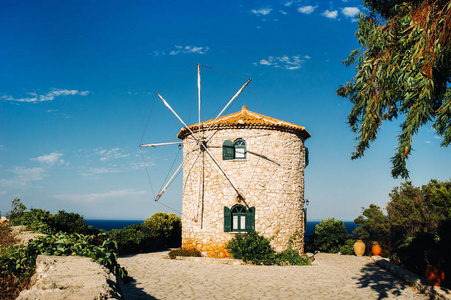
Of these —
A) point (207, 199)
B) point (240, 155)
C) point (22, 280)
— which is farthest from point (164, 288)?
point (240, 155)

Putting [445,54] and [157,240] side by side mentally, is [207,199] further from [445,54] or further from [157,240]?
[445,54]

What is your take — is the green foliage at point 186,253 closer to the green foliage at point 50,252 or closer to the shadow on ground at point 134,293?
the shadow on ground at point 134,293

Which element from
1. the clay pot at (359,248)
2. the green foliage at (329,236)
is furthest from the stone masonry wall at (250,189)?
the green foliage at (329,236)

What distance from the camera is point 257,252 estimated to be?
1418 centimetres

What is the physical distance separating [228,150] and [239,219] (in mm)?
3331

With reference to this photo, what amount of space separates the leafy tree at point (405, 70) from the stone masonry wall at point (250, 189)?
5.56 meters

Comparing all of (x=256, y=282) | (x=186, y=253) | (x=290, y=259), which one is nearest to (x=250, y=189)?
(x=290, y=259)

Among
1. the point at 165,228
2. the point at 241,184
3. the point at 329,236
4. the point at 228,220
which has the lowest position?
the point at 329,236

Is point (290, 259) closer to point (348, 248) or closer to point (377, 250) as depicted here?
point (377, 250)

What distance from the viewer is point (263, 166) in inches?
610

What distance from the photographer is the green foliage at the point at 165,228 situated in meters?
19.5

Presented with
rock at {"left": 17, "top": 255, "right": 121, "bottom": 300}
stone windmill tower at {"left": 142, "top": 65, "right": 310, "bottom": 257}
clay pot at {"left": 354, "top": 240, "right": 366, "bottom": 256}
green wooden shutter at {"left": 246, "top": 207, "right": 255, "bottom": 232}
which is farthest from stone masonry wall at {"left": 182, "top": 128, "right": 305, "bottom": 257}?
rock at {"left": 17, "top": 255, "right": 121, "bottom": 300}

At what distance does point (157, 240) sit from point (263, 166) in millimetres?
8621

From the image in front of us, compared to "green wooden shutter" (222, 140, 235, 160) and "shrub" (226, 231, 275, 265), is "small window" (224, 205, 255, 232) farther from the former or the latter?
"green wooden shutter" (222, 140, 235, 160)
